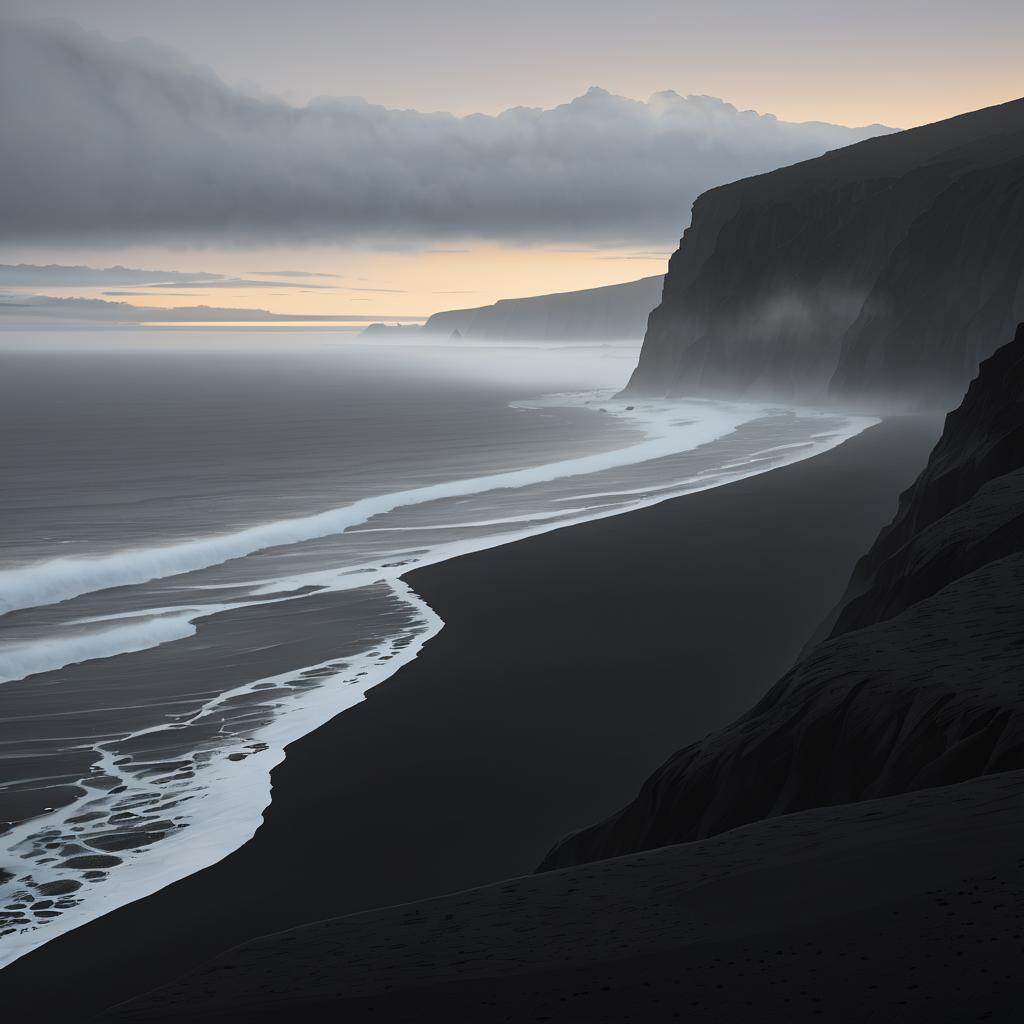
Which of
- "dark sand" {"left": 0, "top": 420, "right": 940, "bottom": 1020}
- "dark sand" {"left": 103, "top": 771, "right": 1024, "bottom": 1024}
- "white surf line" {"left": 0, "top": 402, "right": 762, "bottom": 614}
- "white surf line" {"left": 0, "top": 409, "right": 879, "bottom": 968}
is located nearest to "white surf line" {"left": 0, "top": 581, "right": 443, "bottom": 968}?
"white surf line" {"left": 0, "top": 409, "right": 879, "bottom": 968}

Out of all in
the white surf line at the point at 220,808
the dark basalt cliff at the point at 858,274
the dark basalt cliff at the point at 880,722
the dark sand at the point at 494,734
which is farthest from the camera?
the dark basalt cliff at the point at 858,274

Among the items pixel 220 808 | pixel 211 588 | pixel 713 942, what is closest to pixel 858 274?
pixel 211 588

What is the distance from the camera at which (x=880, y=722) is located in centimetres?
468

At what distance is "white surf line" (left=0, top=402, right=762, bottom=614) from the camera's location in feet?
56.8

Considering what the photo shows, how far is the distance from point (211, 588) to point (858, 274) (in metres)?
65.0

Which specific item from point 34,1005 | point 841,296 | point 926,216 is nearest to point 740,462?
point 34,1005

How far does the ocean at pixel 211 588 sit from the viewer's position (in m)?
7.62

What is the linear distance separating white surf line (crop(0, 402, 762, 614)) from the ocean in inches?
3.1

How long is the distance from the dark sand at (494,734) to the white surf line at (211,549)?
202 inches

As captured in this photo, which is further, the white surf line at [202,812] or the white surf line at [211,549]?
the white surf line at [211,549]

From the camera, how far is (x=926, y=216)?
60906 mm

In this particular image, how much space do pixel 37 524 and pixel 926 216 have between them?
5140 cm

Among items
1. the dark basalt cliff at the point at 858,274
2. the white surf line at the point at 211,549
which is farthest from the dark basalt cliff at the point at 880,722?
the dark basalt cliff at the point at 858,274

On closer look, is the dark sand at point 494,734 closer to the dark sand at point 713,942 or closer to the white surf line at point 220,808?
the white surf line at point 220,808
